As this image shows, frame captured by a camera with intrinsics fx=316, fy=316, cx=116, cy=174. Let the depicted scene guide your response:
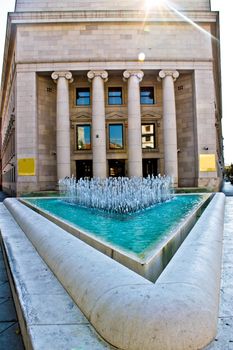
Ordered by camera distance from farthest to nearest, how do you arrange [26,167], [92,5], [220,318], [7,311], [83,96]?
1. [83,96]
2. [92,5]
3. [26,167]
4. [7,311]
5. [220,318]

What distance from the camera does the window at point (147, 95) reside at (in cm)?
2861

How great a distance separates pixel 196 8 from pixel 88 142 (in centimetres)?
1465

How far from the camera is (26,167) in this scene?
25.0 m

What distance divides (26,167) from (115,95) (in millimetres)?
10336

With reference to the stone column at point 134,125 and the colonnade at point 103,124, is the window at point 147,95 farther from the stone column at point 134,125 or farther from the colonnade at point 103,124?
the stone column at point 134,125

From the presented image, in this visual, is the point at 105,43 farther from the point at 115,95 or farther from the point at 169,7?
the point at 169,7

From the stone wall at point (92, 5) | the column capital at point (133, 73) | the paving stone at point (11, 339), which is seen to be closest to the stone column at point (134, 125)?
the column capital at point (133, 73)

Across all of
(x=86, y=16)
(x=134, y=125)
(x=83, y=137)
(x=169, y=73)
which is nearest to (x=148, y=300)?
(x=134, y=125)

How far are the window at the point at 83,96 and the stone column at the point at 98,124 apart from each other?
2.80 meters

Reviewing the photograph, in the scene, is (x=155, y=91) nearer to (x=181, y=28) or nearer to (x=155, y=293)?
(x=181, y=28)

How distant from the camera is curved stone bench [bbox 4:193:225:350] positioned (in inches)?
79.7

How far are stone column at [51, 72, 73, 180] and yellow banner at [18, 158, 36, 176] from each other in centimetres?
202

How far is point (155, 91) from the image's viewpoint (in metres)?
28.5

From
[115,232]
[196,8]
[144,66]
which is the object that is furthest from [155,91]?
[115,232]
